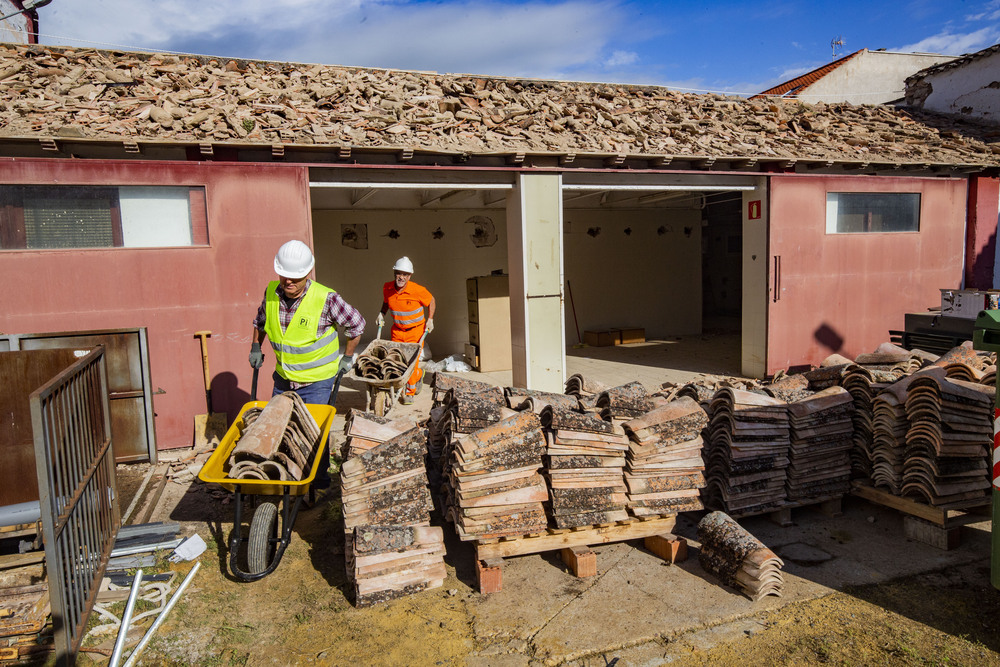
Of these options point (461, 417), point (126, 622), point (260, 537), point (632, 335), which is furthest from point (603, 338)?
point (126, 622)

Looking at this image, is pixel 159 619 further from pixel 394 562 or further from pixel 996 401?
pixel 996 401

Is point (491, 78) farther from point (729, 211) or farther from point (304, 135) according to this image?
point (729, 211)

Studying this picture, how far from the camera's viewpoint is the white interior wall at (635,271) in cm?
1605

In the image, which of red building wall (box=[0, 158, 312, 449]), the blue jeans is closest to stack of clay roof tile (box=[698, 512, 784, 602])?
the blue jeans

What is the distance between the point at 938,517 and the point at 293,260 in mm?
5485

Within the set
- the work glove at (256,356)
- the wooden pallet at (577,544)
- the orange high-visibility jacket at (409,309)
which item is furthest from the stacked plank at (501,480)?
the orange high-visibility jacket at (409,309)

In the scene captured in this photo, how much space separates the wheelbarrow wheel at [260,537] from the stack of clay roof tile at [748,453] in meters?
3.47

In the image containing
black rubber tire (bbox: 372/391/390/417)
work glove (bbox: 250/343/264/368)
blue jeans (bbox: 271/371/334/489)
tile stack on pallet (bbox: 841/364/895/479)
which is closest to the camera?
tile stack on pallet (bbox: 841/364/895/479)

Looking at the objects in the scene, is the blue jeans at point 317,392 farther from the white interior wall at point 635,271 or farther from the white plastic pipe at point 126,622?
the white interior wall at point 635,271

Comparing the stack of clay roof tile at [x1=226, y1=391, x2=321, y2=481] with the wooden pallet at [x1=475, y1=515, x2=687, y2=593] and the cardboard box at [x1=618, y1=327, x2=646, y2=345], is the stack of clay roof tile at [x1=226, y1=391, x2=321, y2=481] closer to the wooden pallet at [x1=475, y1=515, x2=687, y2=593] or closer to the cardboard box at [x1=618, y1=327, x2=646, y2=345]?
the wooden pallet at [x1=475, y1=515, x2=687, y2=593]

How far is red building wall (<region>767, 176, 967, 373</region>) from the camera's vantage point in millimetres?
10531

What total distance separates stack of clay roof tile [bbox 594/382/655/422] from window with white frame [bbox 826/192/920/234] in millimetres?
7705

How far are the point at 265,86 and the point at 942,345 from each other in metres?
11.0

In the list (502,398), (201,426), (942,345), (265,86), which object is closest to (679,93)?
(942,345)
